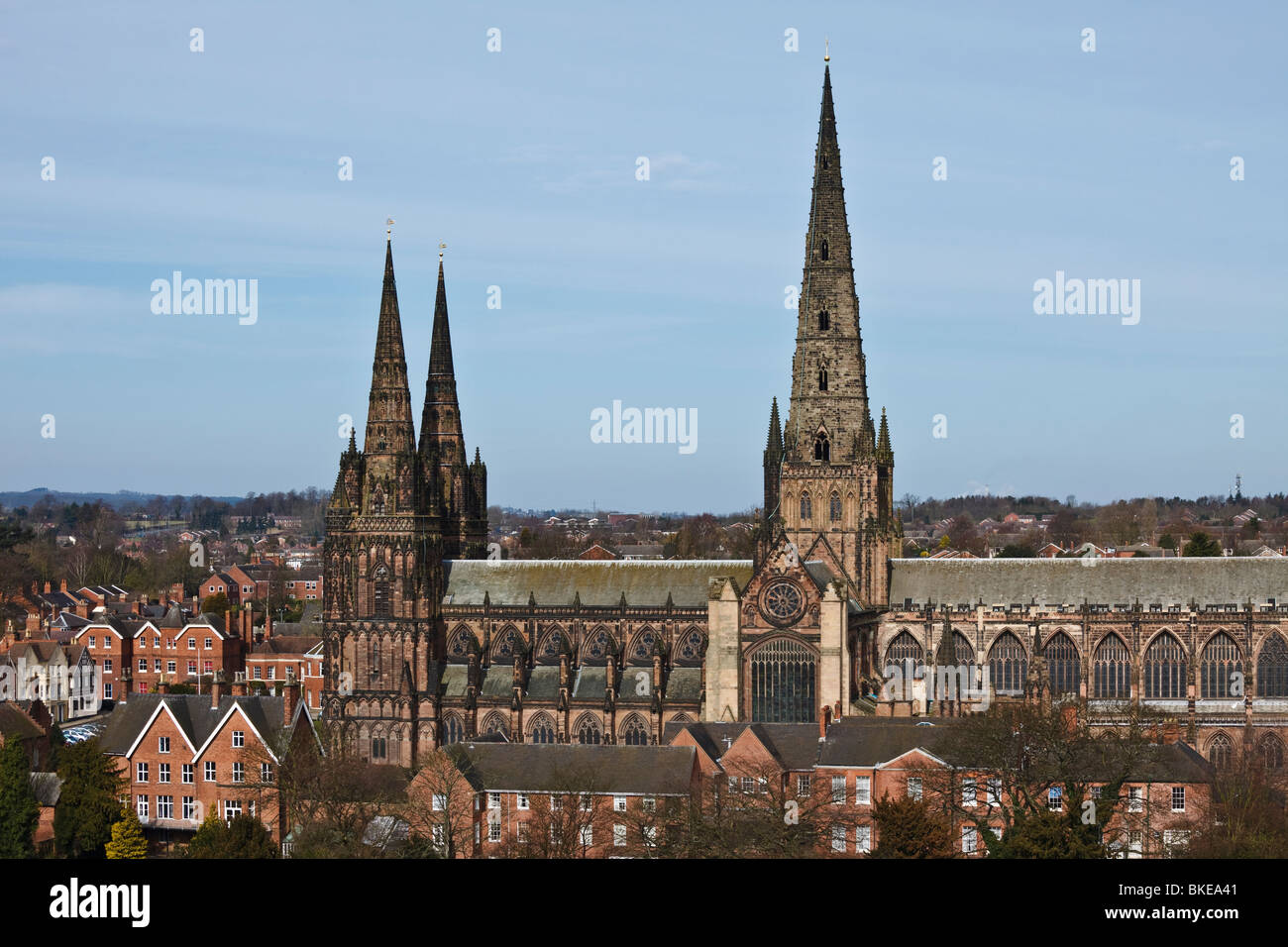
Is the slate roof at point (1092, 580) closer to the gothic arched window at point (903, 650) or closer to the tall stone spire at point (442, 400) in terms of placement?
the gothic arched window at point (903, 650)

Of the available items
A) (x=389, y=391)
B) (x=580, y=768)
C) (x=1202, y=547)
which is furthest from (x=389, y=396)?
(x=1202, y=547)

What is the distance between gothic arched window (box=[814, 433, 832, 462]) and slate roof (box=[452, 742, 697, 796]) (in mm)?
20992

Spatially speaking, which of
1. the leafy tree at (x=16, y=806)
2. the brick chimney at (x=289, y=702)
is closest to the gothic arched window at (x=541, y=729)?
Result: the brick chimney at (x=289, y=702)

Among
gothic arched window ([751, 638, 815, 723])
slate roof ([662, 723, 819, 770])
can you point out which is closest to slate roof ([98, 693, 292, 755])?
slate roof ([662, 723, 819, 770])

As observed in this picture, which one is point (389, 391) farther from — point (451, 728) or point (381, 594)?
point (451, 728)

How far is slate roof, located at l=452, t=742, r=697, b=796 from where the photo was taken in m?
54.8

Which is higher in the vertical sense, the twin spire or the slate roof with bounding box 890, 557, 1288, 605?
the twin spire

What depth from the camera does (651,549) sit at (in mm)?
189625

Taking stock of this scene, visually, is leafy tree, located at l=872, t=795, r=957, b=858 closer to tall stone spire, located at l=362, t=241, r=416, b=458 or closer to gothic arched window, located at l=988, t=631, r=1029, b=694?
gothic arched window, located at l=988, t=631, r=1029, b=694

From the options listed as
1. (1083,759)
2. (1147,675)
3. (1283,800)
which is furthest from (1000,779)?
(1147,675)

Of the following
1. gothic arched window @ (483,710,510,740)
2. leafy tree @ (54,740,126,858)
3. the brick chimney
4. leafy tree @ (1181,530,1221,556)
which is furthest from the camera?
leafy tree @ (1181,530,1221,556)

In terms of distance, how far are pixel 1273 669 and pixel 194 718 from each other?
4525 centimetres

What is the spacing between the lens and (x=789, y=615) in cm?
7100
